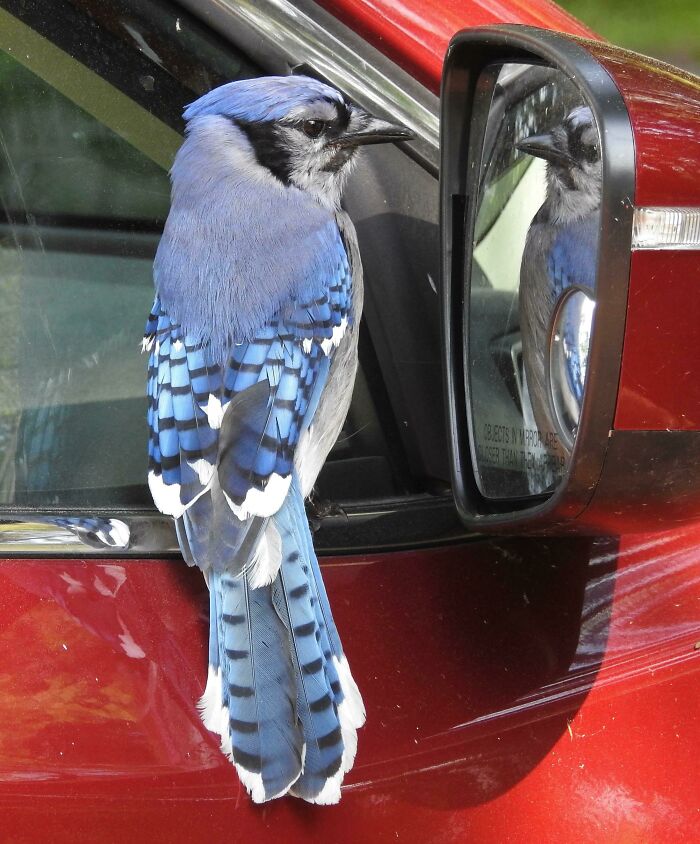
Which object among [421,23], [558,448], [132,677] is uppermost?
[421,23]

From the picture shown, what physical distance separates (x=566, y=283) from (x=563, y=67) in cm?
24

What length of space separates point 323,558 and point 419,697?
0.21m

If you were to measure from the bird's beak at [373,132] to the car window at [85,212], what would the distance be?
0.57 feet

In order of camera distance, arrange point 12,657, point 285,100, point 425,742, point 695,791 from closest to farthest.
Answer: point 12,657
point 425,742
point 695,791
point 285,100

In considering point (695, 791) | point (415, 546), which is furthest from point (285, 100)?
point (695, 791)

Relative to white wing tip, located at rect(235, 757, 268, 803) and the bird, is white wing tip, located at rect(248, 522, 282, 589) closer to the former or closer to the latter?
white wing tip, located at rect(235, 757, 268, 803)

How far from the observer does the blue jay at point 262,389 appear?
1.25 meters

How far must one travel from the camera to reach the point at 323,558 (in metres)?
1.41

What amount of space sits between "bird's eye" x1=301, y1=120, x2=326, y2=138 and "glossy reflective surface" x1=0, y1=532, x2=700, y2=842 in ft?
2.69

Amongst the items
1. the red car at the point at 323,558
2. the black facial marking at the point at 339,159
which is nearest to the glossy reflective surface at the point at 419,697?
the red car at the point at 323,558

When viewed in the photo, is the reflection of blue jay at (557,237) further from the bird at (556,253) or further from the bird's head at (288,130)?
the bird's head at (288,130)

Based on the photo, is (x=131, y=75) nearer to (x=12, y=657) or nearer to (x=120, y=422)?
(x=120, y=422)

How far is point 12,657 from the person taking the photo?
1204mm

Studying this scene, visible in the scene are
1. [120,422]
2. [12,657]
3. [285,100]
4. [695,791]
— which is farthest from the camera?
[285,100]
